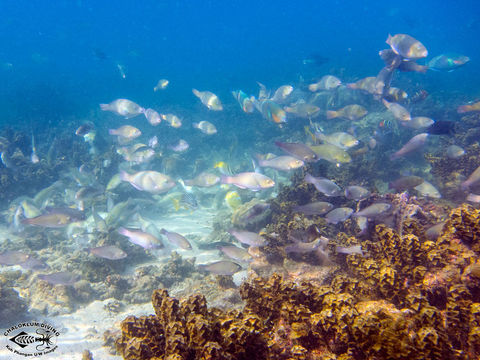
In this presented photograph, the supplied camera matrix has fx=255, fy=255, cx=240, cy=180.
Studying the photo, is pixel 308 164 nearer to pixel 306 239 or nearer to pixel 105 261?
pixel 306 239

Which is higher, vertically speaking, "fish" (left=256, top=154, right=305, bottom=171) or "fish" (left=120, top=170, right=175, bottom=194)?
"fish" (left=256, top=154, right=305, bottom=171)

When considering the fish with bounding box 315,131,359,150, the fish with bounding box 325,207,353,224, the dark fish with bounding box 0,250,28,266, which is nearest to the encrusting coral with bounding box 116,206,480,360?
the fish with bounding box 325,207,353,224

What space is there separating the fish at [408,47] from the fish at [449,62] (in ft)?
12.4

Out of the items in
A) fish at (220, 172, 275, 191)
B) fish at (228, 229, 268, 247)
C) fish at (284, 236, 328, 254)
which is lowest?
fish at (284, 236, 328, 254)

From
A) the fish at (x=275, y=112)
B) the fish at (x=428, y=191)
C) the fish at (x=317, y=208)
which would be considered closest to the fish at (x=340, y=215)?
the fish at (x=317, y=208)

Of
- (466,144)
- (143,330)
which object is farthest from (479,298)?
(466,144)

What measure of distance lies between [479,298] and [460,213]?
994 mm

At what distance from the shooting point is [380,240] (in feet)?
9.56

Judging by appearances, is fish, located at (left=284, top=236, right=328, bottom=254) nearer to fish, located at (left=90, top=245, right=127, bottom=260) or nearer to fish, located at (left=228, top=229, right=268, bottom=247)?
fish, located at (left=228, top=229, right=268, bottom=247)

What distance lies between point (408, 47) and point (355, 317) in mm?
8922

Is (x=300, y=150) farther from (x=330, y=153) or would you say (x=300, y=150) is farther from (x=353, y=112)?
(x=353, y=112)

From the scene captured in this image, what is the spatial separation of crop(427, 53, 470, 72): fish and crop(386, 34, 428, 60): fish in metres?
3.79

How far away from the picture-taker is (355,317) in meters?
1.57

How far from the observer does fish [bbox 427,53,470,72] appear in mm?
10477
